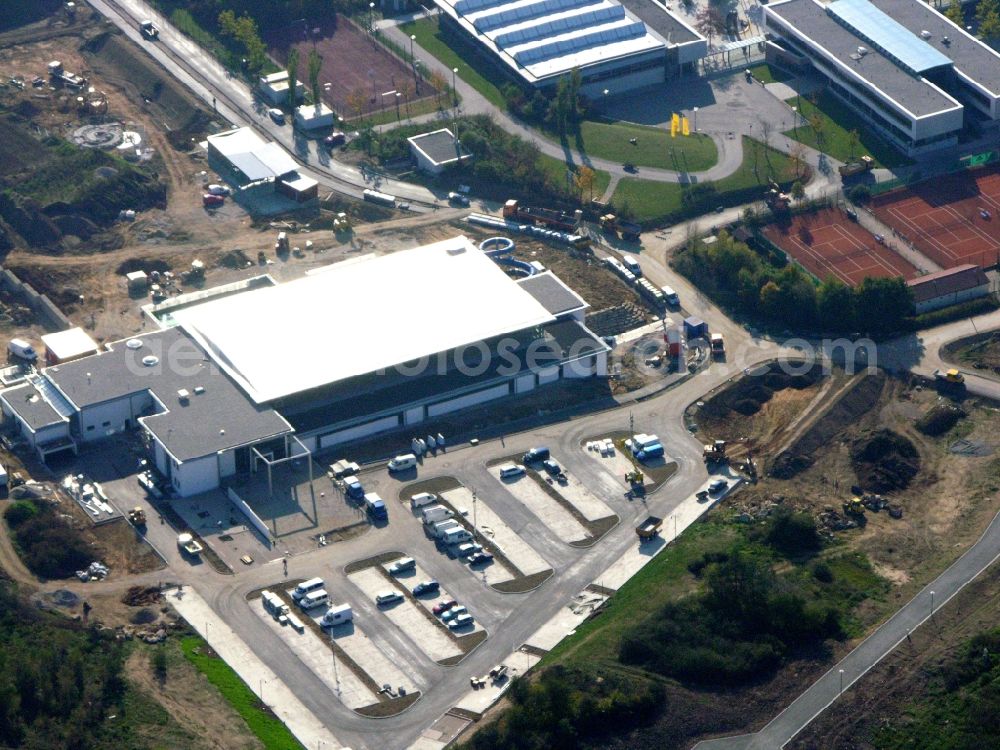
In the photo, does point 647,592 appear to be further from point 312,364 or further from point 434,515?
point 312,364

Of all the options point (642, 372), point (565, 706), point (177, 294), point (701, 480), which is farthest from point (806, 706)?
point (177, 294)

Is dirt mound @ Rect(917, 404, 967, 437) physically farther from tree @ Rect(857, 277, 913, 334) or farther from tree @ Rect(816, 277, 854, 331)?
tree @ Rect(816, 277, 854, 331)

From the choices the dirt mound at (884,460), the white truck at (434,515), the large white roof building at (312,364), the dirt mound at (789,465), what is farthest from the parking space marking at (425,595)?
the dirt mound at (884,460)

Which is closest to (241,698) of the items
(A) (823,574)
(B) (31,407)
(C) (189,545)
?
(C) (189,545)

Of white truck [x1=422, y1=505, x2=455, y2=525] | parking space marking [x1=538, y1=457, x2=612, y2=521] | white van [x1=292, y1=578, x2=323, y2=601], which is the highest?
white van [x1=292, y1=578, x2=323, y2=601]

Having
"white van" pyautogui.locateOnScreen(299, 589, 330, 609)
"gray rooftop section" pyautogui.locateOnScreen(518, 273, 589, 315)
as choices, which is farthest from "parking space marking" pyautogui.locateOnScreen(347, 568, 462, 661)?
"gray rooftop section" pyautogui.locateOnScreen(518, 273, 589, 315)
